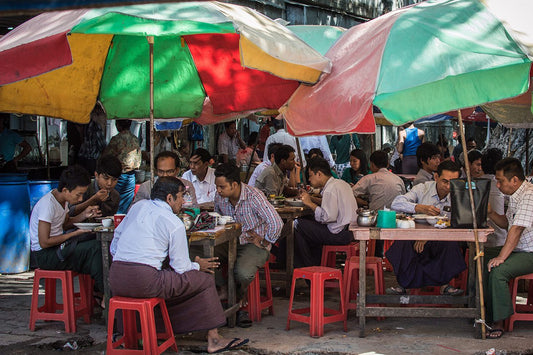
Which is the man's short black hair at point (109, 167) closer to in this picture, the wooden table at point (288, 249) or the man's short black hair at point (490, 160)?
the wooden table at point (288, 249)

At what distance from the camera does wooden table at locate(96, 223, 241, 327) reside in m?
5.04

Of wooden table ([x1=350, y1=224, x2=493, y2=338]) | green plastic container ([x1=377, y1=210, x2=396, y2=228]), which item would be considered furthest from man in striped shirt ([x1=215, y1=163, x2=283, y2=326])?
green plastic container ([x1=377, y1=210, x2=396, y2=228])

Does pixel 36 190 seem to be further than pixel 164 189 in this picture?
Yes

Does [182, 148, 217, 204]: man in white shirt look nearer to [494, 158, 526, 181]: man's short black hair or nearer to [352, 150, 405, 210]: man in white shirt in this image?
[352, 150, 405, 210]: man in white shirt

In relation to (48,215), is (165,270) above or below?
below

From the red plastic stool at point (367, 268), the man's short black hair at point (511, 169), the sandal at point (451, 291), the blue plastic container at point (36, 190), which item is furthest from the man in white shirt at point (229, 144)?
the man's short black hair at point (511, 169)

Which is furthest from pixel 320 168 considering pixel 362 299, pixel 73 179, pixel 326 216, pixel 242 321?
pixel 73 179

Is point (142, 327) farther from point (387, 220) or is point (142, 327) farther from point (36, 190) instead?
point (36, 190)

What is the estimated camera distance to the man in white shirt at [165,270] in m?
4.47

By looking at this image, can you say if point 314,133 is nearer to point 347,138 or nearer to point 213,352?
point 213,352

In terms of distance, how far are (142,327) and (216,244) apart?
3.13 ft

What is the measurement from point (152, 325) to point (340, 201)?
273cm

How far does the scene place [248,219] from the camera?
227 inches

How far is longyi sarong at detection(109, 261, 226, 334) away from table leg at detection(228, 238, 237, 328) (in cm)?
64
